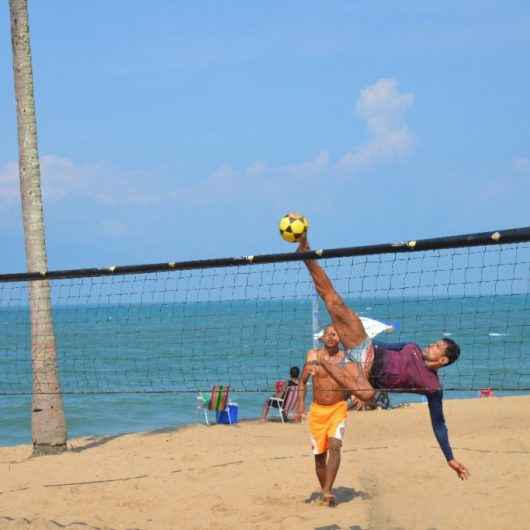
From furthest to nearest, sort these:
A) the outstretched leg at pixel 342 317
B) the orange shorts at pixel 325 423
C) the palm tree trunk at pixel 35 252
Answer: the palm tree trunk at pixel 35 252 → the orange shorts at pixel 325 423 → the outstretched leg at pixel 342 317

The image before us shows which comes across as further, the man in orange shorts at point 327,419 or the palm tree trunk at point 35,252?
the palm tree trunk at point 35,252

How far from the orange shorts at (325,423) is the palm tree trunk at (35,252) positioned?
428 cm

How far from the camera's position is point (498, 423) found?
47.5 feet

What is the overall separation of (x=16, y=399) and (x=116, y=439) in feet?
33.7

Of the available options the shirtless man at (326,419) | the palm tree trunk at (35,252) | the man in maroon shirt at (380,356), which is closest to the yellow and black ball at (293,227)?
the man in maroon shirt at (380,356)

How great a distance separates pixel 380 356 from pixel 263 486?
13.2ft

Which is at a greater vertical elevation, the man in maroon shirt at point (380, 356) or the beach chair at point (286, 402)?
the man in maroon shirt at point (380, 356)

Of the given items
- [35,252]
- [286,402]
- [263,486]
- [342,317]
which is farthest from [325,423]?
[286,402]

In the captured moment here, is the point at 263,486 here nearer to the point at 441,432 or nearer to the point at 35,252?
the point at 441,432

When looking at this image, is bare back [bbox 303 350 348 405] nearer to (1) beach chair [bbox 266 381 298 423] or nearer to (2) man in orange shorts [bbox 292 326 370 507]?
(2) man in orange shorts [bbox 292 326 370 507]

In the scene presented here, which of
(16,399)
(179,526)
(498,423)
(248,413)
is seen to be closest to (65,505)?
(179,526)

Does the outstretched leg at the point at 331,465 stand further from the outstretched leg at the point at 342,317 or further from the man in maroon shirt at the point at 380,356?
the outstretched leg at the point at 342,317

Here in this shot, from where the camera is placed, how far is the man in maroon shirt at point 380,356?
6.37 metres

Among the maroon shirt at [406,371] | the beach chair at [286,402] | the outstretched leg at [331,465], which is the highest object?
the maroon shirt at [406,371]
